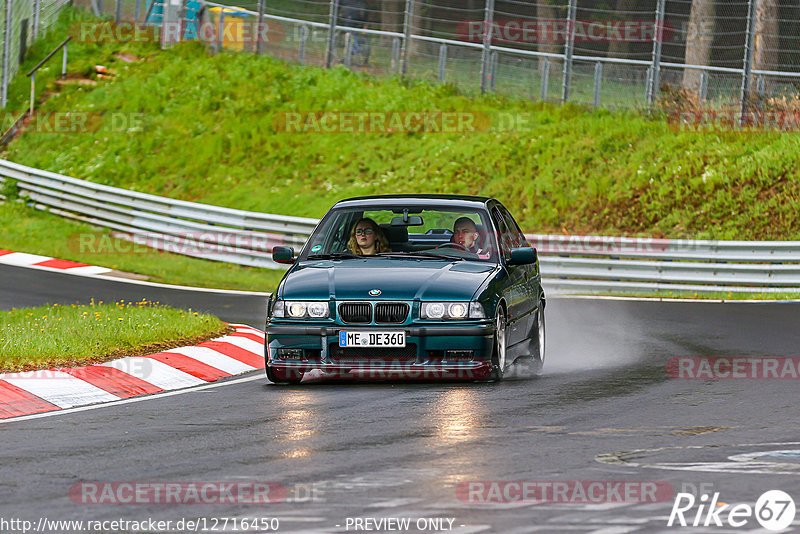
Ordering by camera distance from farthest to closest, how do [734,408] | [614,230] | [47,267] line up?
[614,230]
[47,267]
[734,408]

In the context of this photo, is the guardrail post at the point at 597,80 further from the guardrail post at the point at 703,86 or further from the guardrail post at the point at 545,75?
the guardrail post at the point at 703,86

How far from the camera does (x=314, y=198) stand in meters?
29.8

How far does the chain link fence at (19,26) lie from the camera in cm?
3456

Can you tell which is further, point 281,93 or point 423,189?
point 281,93

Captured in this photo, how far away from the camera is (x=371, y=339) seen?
A: 34.4ft

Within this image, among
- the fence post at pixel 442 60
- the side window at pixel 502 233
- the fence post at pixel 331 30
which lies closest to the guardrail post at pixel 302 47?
the fence post at pixel 331 30

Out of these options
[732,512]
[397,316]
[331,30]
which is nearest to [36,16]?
[331,30]

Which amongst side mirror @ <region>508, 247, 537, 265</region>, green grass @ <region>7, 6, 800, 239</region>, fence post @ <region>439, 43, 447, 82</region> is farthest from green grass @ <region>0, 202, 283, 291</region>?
side mirror @ <region>508, 247, 537, 265</region>

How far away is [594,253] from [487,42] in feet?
34.2

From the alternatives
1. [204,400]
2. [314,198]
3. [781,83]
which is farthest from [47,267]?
[781,83]

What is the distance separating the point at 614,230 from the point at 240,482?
A: 19.9 m

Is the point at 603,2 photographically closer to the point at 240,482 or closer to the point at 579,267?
the point at 579,267

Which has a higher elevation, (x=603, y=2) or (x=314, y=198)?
(x=603, y=2)

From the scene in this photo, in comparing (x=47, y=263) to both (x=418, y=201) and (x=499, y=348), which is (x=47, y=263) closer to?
(x=418, y=201)
